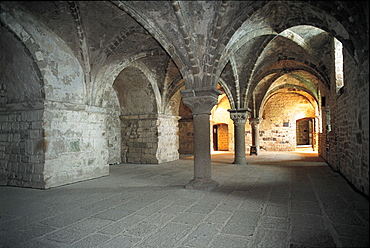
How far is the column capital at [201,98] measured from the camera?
471 cm

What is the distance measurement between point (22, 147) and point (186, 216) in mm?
4309

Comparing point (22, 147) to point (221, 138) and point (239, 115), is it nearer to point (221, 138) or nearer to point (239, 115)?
point (239, 115)

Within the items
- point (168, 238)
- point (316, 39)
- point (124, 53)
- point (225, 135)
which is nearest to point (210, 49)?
point (124, 53)

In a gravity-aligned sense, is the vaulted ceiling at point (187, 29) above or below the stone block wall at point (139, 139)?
above

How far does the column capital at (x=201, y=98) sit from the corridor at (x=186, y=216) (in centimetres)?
162

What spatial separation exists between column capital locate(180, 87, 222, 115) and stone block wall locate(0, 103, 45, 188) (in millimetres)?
3215

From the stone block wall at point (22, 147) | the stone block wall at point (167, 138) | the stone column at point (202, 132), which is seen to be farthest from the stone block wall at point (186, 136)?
the stone block wall at point (22, 147)

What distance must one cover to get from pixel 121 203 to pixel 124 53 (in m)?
4.20

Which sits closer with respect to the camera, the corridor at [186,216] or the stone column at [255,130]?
the corridor at [186,216]

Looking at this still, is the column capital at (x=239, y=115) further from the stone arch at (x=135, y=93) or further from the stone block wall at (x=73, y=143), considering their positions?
the stone block wall at (x=73, y=143)

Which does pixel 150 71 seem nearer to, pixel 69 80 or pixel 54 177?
pixel 69 80

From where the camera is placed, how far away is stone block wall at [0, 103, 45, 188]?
507 centimetres

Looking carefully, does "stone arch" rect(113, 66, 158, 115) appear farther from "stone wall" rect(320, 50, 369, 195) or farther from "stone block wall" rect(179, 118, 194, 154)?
"stone wall" rect(320, 50, 369, 195)

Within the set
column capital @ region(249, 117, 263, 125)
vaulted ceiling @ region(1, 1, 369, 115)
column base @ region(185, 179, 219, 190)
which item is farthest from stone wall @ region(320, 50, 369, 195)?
column capital @ region(249, 117, 263, 125)
